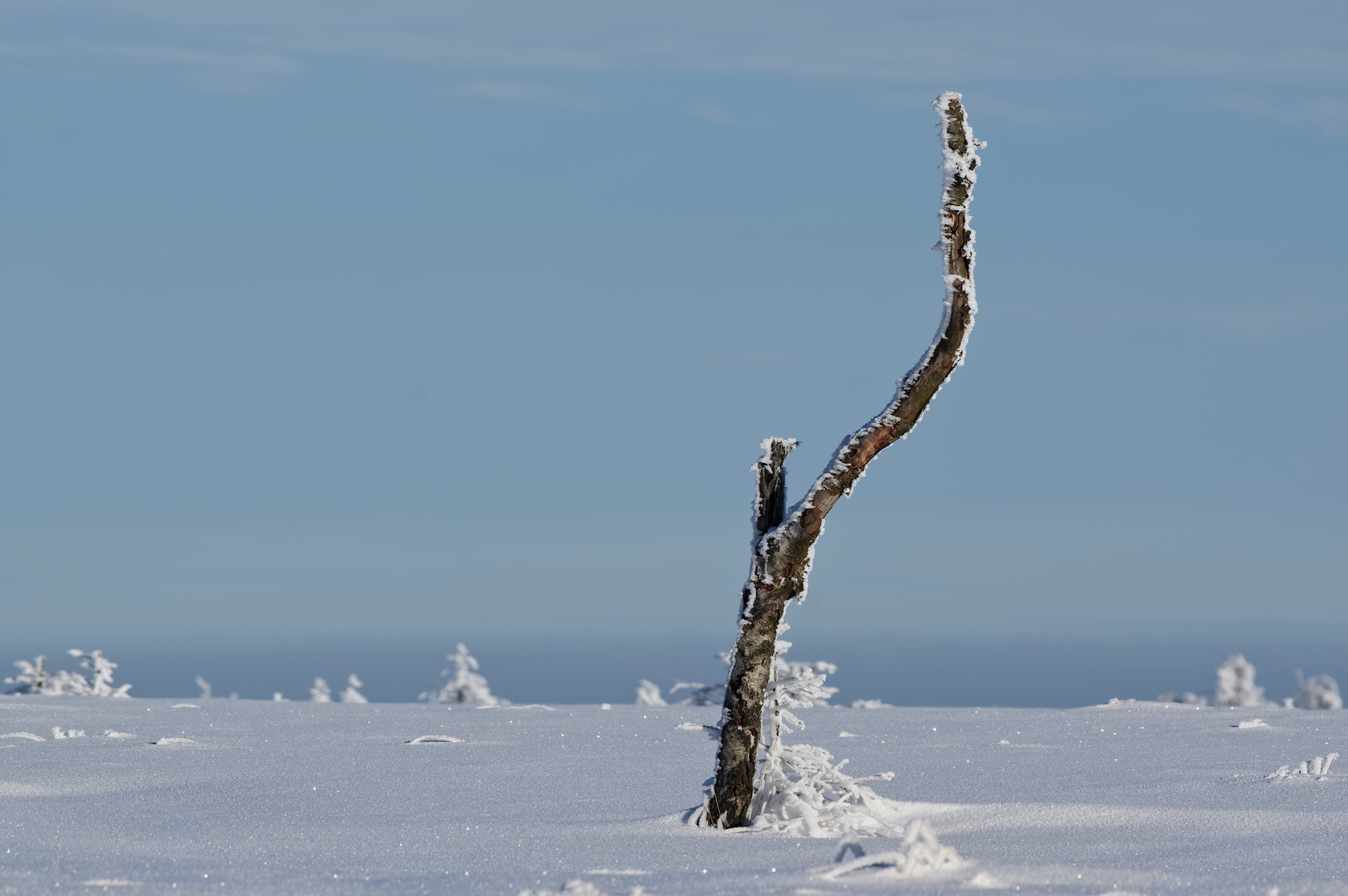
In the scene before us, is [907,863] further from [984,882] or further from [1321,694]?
[1321,694]

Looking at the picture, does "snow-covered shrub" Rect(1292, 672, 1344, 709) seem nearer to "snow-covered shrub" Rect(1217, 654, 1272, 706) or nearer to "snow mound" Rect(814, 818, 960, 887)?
"snow-covered shrub" Rect(1217, 654, 1272, 706)

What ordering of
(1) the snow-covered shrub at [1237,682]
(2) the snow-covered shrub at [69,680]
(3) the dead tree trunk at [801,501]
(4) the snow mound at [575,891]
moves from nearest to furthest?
(4) the snow mound at [575,891], (3) the dead tree trunk at [801,501], (2) the snow-covered shrub at [69,680], (1) the snow-covered shrub at [1237,682]

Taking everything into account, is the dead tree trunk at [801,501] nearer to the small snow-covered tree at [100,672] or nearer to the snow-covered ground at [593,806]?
the snow-covered ground at [593,806]

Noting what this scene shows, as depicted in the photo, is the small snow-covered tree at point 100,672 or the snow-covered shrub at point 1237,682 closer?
the small snow-covered tree at point 100,672

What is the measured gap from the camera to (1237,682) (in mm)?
35250

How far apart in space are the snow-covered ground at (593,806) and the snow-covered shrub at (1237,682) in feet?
76.1

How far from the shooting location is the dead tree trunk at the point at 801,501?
22.1ft

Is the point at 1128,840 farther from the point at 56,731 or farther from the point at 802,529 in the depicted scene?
the point at 56,731

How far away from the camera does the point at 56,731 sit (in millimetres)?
11469

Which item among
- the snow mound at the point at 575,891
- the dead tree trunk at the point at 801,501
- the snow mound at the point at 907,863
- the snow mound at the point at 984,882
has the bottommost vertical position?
the snow mound at the point at 575,891

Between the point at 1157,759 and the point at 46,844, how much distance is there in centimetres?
758

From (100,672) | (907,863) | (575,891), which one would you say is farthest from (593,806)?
(100,672)

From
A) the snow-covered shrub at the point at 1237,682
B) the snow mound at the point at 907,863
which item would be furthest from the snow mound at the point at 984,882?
the snow-covered shrub at the point at 1237,682

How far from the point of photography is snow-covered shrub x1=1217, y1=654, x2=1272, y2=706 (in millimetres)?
34938
